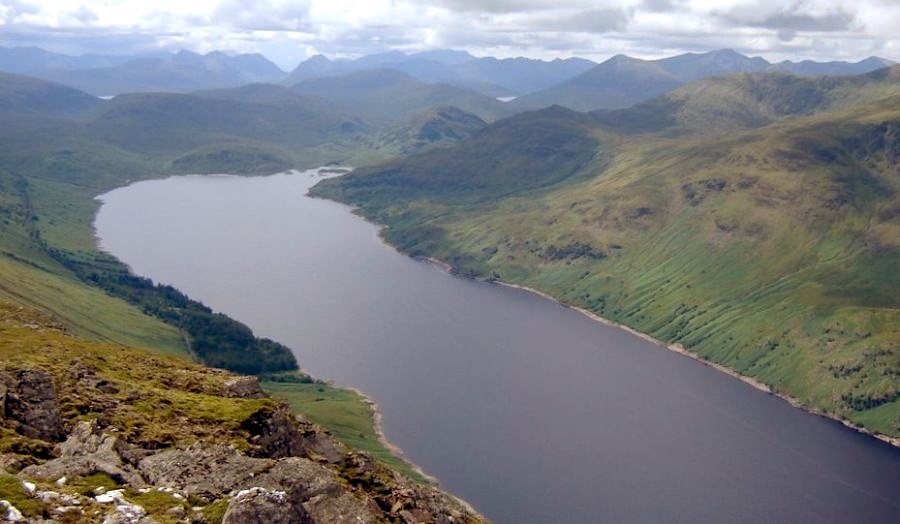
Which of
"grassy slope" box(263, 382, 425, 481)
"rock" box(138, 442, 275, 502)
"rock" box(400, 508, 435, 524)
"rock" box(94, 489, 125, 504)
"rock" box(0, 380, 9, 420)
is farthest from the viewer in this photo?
"grassy slope" box(263, 382, 425, 481)

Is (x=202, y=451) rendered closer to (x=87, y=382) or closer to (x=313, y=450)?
(x=313, y=450)

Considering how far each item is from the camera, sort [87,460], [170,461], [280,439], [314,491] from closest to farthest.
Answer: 1. [87,460]
2. [314,491]
3. [170,461]
4. [280,439]

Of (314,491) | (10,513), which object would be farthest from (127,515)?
(314,491)

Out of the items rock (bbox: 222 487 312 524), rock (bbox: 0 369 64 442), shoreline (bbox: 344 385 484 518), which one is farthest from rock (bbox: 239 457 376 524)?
shoreline (bbox: 344 385 484 518)

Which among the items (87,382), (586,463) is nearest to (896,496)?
(586,463)

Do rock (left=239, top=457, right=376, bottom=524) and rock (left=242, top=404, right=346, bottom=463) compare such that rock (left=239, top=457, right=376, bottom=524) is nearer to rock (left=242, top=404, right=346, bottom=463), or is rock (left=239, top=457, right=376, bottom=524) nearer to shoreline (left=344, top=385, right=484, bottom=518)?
rock (left=242, top=404, right=346, bottom=463)

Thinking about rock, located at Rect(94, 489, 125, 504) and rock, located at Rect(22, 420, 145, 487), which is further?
rock, located at Rect(22, 420, 145, 487)

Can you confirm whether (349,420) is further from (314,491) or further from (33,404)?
(314,491)
